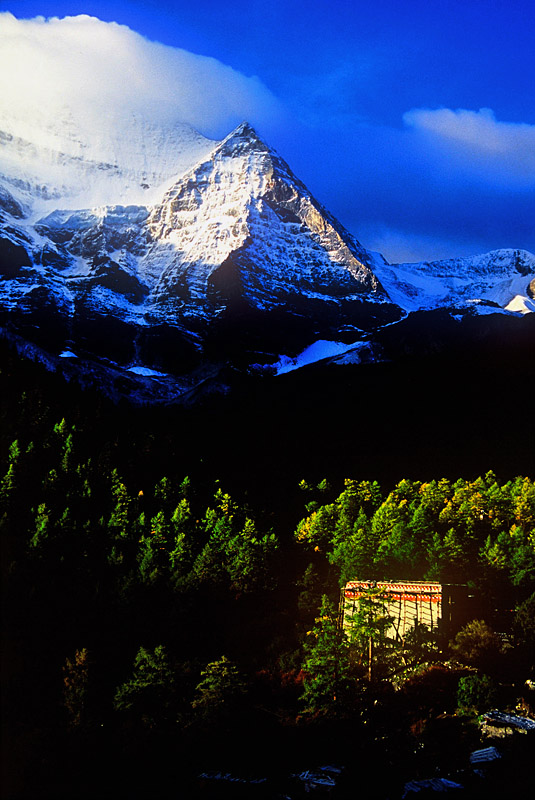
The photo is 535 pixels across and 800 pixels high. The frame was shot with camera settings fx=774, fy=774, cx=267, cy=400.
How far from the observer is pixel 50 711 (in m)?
51.0

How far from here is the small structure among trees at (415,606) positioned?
66188 millimetres

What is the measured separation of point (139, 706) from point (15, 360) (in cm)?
11191

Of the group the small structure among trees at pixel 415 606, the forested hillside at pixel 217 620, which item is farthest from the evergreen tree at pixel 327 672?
the small structure among trees at pixel 415 606

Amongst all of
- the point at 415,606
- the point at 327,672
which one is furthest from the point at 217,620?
the point at 415,606

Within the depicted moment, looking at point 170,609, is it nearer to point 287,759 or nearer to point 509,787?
point 287,759

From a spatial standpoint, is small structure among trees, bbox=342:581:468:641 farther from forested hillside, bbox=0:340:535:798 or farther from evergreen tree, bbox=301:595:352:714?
evergreen tree, bbox=301:595:352:714

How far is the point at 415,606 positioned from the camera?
67562mm

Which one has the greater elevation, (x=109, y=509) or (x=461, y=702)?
(x=109, y=509)

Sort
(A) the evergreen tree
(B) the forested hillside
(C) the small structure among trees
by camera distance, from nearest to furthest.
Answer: (B) the forested hillside < (A) the evergreen tree < (C) the small structure among trees

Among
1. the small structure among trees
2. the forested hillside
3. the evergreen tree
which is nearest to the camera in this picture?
the forested hillside

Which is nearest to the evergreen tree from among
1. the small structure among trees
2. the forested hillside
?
the forested hillside

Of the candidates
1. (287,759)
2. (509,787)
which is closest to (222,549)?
(287,759)

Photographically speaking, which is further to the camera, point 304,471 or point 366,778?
point 304,471

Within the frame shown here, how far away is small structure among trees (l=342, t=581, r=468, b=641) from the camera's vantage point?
2606 inches
